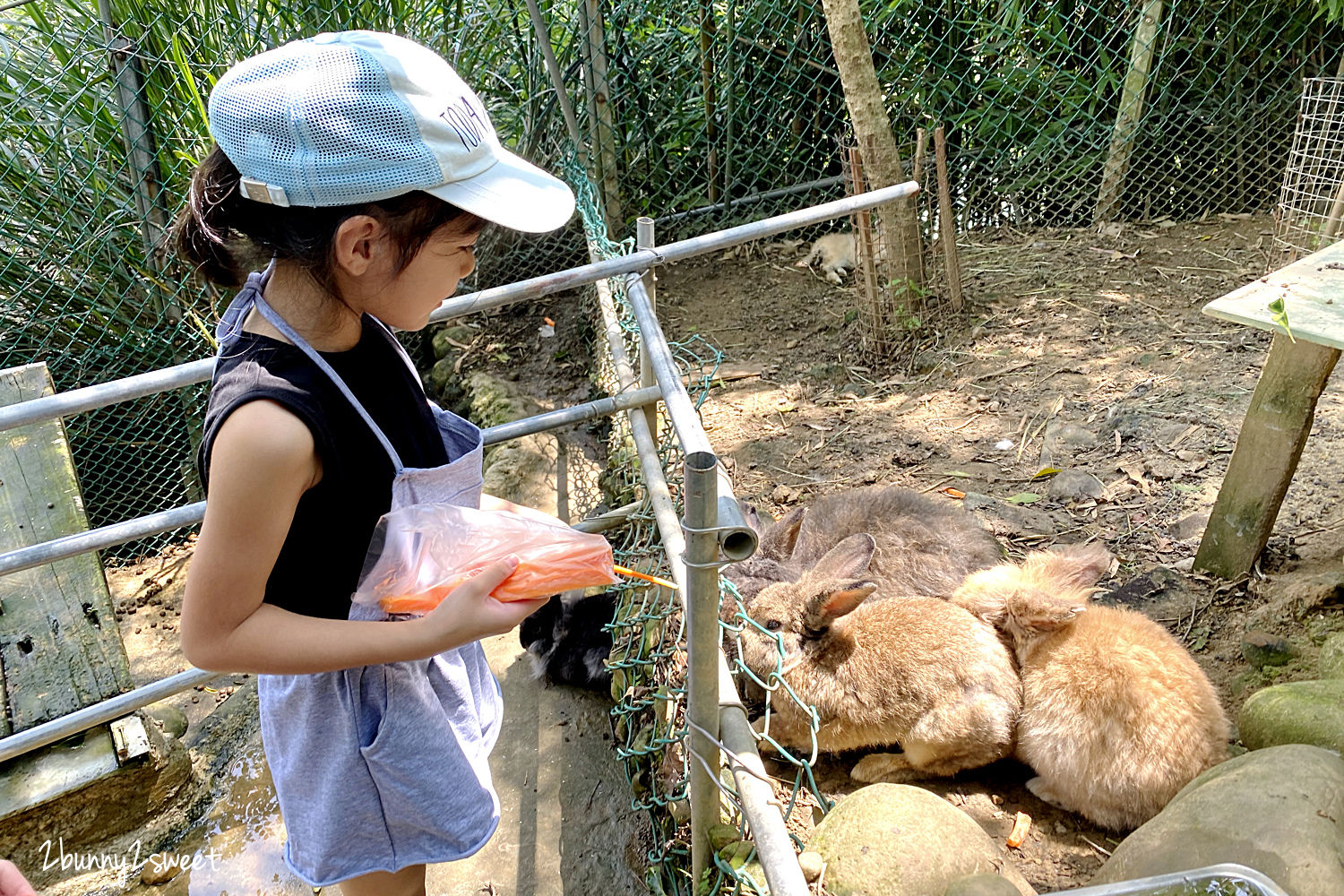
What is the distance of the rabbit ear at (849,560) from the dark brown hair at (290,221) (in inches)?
76.6

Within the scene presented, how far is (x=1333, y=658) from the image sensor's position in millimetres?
2701

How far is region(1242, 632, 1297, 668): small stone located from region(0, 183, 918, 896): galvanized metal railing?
1847mm

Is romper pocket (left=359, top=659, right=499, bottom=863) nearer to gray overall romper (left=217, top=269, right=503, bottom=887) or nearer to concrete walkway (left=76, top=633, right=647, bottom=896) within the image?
gray overall romper (left=217, top=269, right=503, bottom=887)

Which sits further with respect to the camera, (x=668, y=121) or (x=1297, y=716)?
(x=668, y=121)

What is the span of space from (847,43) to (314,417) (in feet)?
15.1

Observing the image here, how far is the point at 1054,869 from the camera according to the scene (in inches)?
102

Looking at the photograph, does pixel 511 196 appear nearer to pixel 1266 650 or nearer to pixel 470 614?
pixel 470 614

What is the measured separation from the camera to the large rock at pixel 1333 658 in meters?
2.67

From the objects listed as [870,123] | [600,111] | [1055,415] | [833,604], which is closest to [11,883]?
[833,604]

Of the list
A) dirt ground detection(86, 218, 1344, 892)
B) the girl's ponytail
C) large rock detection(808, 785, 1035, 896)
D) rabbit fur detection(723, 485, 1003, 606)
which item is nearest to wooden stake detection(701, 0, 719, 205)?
dirt ground detection(86, 218, 1344, 892)

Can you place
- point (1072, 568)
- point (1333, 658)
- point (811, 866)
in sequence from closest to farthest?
point (811, 866)
point (1333, 658)
point (1072, 568)

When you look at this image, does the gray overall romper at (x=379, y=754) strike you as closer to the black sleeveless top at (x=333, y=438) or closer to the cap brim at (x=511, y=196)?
the black sleeveless top at (x=333, y=438)

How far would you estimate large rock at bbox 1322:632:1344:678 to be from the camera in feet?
8.76

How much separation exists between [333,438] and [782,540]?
7.43 ft
